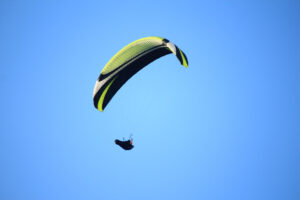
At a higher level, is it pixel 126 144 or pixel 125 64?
pixel 125 64

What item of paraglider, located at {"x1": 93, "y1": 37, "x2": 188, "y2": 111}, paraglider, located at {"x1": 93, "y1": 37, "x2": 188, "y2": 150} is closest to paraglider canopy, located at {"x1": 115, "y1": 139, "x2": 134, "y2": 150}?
paraglider, located at {"x1": 93, "y1": 37, "x2": 188, "y2": 150}

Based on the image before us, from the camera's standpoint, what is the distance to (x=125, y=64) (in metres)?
17.8

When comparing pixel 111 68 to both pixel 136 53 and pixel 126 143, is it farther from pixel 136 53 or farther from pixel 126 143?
pixel 126 143

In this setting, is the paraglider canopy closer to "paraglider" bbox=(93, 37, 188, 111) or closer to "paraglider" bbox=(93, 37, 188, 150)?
"paraglider" bbox=(93, 37, 188, 150)

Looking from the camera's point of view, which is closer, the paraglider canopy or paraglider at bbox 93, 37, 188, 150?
paraglider at bbox 93, 37, 188, 150

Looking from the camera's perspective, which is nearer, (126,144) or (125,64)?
(125,64)

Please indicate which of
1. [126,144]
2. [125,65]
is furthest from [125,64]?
[126,144]

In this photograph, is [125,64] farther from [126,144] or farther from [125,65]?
[126,144]

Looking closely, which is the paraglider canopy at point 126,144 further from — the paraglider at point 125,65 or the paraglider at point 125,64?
the paraglider at point 125,64

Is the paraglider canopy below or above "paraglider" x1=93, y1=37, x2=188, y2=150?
below

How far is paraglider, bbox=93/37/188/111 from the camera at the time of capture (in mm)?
16664

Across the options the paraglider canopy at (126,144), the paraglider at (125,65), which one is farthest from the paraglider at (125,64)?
the paraglider canopy at (126,144)

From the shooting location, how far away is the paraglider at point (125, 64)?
16.7 m

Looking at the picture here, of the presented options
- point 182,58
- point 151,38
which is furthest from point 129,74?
point 182,58
